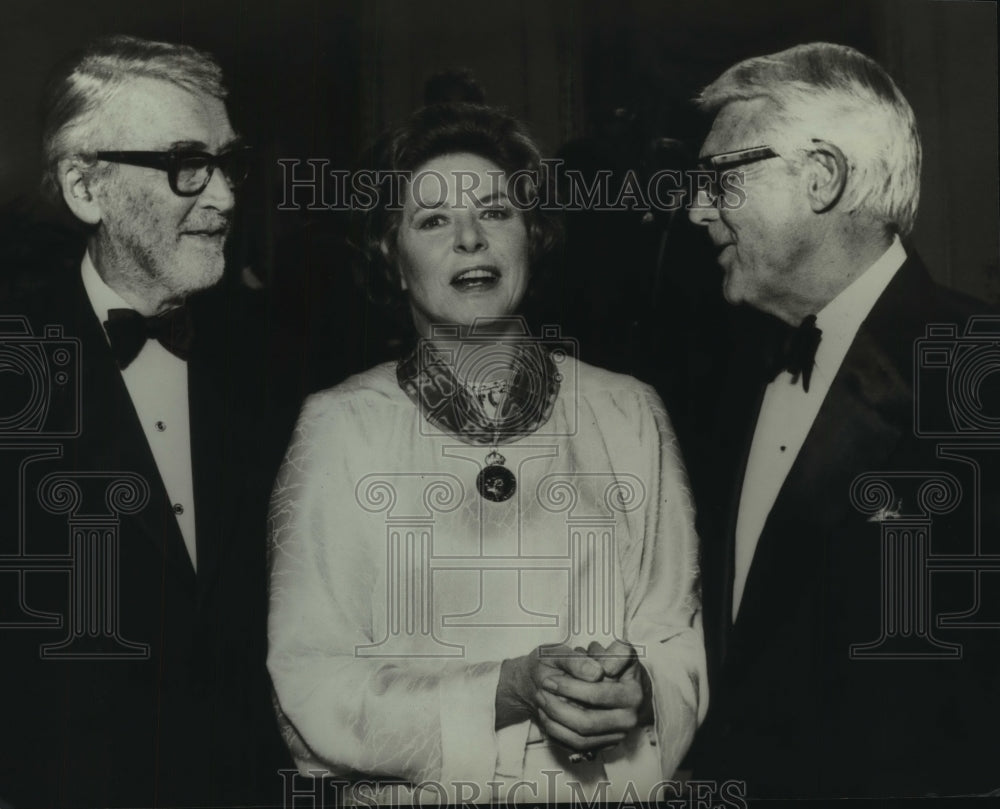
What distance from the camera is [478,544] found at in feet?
13.9

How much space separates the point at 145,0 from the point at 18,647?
2.10 meters

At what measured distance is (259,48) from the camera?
436cm

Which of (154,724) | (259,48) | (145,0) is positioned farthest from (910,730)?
(145,0)

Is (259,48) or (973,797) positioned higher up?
(259,48)

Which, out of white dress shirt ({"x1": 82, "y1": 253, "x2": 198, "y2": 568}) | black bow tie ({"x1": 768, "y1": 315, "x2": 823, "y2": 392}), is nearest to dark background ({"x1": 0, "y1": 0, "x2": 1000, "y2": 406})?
black bow tie ({"x1": 768, "y1": 315, "x2": 823, "y2": 392})

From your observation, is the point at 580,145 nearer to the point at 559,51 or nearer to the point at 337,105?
the point at 559,51

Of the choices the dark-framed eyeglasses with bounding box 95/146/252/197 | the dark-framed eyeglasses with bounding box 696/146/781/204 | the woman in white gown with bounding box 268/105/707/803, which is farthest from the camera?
the dark-framed eyeglasses with bounding box 696/146/781/204

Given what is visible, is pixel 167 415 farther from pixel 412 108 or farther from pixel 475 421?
pixel 412 108

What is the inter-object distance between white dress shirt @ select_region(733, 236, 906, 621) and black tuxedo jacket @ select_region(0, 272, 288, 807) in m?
1.51

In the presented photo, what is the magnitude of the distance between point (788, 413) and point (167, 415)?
198 centimetres

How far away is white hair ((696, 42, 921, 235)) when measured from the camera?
14.4 feet

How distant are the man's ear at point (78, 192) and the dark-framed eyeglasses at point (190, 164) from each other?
0.08 metres

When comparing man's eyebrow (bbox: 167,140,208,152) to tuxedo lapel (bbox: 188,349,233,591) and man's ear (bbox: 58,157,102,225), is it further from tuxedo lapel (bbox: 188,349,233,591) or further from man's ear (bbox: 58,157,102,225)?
tuxedo lapel (bbox: 188,349,233,591)

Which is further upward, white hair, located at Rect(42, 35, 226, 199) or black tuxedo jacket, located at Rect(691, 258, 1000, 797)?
white hair, located at Rect(42, 35, 226, 199)
